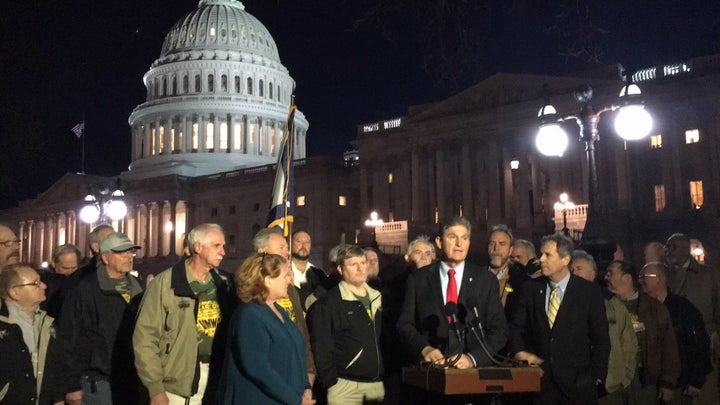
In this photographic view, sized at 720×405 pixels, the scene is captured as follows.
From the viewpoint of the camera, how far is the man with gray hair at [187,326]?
6.45 meters

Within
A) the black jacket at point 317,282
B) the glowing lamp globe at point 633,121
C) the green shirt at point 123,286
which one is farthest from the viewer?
the glowing lamp globe at point 633,121

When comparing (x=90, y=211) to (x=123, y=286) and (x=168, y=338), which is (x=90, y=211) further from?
(x=168, y=338)

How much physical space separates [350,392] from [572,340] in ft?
7.38

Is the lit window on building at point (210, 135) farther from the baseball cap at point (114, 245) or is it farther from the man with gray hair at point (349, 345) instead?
the man with gray hair at point (349, 345)

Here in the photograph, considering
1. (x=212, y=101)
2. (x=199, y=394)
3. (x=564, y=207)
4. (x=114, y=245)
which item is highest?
(x=212, y=101)

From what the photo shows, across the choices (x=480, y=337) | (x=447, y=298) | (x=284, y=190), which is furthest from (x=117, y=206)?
(x=480, y=337)

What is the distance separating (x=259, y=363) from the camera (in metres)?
5.04

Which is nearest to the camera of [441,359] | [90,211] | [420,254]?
[441,359]

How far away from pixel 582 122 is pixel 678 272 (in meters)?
4.49

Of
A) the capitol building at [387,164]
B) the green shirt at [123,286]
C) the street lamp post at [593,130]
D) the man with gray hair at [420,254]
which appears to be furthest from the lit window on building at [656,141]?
the green shirt at [123,286]

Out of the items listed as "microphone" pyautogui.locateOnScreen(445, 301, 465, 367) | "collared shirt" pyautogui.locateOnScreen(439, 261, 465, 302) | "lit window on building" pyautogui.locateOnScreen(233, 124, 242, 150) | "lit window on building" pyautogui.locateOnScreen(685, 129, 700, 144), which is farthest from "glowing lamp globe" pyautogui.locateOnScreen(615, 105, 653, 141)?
"lit window on building" pyautogui.locateOnScreen(233, 124, 242, 150)

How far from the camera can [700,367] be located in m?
8.55

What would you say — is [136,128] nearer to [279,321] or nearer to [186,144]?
[186,144]

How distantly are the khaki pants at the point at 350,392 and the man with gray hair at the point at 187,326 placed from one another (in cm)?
121
